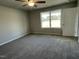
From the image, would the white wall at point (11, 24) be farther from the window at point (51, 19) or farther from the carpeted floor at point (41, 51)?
the window at point (51, 19)

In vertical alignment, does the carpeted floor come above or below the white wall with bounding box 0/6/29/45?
below

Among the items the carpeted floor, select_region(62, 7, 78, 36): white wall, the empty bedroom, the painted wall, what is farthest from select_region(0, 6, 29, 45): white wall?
select_region(62, 7, 78, 36): white wall

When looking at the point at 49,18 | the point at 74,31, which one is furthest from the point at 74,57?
the point at 49,18

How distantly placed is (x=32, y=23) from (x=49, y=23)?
1759mm

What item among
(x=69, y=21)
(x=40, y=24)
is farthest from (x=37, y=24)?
(x=69, y=21)

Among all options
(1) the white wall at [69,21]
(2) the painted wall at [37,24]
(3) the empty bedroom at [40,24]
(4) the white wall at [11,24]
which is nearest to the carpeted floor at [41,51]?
(3) the empty bedroom at [40,24]

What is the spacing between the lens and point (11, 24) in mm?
5262

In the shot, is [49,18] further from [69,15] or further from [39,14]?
[69,15]

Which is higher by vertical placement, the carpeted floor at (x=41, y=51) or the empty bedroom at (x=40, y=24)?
the empty bedroom at (x=40, y=24)

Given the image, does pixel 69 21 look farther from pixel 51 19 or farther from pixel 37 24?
pixel 37 24

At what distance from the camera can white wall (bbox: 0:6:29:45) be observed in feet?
15.0

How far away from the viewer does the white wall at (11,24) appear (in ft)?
15.0

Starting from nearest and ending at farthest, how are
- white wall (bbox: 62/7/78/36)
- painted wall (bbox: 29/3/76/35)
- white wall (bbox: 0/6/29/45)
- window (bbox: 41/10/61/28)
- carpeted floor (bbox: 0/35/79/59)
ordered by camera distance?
carpeted floor (bbox: 0/35/79/59) → white wall (bbox: 0/6/29/45) → white wall (bbox: 62/7/78/36) → window (bbox: 41/10/61/28) → painted wall (bbox: 29/3/76/35)

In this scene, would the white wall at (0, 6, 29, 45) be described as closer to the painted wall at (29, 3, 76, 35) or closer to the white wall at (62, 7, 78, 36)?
the painted wall at (29, 3, 76, 35)
